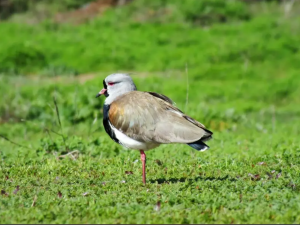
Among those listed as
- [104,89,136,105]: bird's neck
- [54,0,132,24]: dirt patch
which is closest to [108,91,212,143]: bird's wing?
[104,89,136,105]: bird's neck

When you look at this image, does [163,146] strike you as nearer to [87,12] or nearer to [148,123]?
[148,123]

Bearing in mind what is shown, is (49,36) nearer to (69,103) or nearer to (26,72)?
(26,72)

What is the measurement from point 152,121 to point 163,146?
3.25m

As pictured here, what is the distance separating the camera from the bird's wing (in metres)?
7.70

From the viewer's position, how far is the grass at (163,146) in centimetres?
691

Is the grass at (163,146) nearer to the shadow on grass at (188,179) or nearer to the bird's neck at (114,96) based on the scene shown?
the shadow on grass at (188,179)

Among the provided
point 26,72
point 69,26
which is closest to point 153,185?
point 26,72

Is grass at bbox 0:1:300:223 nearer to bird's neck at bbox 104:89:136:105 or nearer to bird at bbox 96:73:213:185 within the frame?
bird at bbox 96:73:213:185

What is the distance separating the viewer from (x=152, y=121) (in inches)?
313

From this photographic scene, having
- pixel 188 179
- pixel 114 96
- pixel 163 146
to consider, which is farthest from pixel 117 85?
pixel 163 146

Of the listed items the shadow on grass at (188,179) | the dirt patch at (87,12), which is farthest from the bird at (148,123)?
the dirt patch at (87,12)

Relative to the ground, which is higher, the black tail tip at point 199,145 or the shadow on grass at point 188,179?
the black tail tip at point 199,145

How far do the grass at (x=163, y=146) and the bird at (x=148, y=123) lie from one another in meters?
0.57

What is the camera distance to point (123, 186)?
25.9 feet
